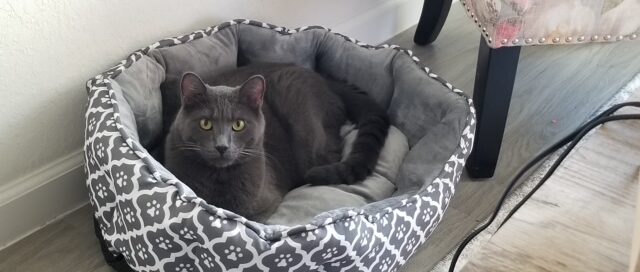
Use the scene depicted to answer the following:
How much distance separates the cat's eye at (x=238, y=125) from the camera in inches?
49.6

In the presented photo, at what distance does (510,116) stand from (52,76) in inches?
53.1

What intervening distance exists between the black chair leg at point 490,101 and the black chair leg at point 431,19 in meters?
0.71

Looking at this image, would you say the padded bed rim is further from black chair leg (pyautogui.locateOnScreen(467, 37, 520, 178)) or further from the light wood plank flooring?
the light wood plank flooring

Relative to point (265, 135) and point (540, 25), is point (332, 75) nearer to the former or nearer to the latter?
point (265, 135)

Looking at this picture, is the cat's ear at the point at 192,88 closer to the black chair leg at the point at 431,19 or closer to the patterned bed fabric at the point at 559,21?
the patterned bed fabric at the point at 559,21

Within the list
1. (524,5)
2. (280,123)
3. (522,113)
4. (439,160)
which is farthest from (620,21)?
(280,123)

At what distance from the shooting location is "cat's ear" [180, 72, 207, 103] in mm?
1242

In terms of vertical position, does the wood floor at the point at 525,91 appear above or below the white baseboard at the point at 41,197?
below


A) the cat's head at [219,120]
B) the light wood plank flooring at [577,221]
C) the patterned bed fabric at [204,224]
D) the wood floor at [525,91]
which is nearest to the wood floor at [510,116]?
the wood floor at [525,91]

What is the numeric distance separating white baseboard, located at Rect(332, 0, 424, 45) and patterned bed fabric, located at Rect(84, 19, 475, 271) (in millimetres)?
899

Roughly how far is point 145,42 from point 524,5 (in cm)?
94

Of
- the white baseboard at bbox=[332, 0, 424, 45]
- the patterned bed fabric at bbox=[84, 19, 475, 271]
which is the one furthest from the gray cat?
the white baseboard at bbox=[332, 0, 424, 45]

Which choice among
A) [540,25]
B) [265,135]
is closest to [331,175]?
[265,135]

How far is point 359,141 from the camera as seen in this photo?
1495 millimetres
